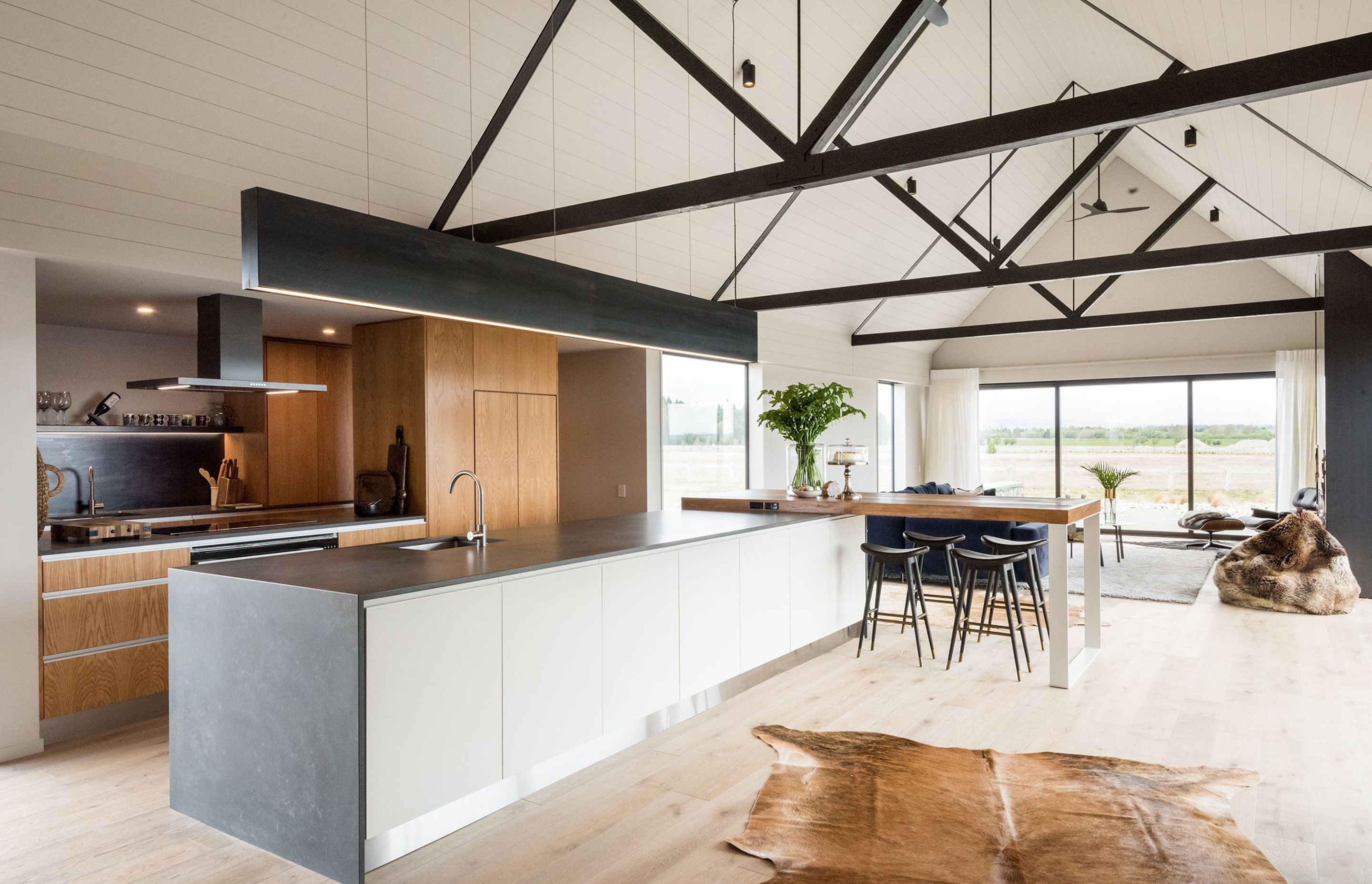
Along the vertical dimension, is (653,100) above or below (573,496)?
above

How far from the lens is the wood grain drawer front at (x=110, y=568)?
3.88 m

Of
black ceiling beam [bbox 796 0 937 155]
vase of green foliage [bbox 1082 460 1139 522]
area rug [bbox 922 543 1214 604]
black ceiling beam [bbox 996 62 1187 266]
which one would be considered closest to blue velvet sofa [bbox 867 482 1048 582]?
area rug [bbox 922 543 1214 604]

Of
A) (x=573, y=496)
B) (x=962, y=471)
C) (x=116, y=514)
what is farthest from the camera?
(x=962, y=471)

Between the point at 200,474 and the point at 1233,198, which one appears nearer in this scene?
the point at 200,474

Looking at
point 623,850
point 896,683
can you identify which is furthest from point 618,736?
point 896,683

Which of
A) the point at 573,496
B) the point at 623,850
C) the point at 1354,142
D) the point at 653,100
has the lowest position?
the point at 623,850

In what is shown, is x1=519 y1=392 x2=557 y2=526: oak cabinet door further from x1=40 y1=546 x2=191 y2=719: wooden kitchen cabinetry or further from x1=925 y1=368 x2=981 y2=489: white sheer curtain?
x1=925 y1=368 x2=981 y2=489: white sheer curtain

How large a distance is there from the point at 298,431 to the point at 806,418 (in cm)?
418

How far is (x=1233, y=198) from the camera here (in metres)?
8.62

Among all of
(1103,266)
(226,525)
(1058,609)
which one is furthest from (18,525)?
(1103,266)

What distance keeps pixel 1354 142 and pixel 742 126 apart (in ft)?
12.5

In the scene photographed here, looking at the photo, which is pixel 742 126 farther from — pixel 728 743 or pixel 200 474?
pixel 200 474

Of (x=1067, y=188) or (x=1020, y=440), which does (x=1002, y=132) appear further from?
(x=1020, y=440)

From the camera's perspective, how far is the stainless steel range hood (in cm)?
489
